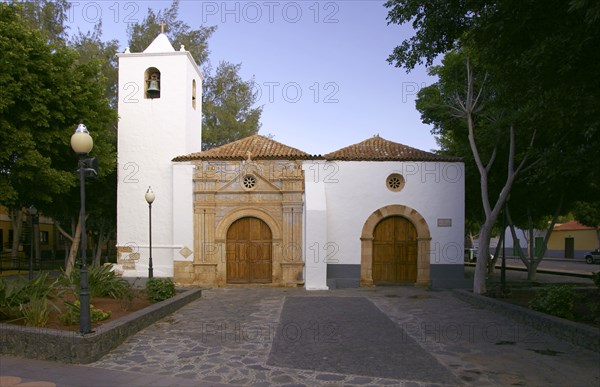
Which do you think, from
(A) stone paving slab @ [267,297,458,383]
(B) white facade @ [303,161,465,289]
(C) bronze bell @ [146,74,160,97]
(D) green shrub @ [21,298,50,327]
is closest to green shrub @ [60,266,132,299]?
(D) green shrub @ [21,298,50,327]

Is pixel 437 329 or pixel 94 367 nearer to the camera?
pixel 94 367

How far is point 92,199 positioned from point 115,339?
12.6m

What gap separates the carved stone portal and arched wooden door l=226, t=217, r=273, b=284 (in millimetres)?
123

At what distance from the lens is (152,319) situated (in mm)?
8719

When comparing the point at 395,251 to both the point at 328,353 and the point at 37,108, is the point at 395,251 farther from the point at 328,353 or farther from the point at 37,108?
the point at 37,108

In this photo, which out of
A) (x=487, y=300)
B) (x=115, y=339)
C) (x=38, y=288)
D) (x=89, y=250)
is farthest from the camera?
(x=89, y=250)

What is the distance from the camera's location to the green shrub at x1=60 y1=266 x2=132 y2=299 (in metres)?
9.52

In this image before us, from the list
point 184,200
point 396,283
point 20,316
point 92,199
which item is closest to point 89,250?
point 92,199

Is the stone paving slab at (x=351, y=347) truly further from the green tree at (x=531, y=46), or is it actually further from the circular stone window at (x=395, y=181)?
the circular stone window at (x=395, y=181)

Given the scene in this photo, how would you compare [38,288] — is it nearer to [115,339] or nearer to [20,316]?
[20,316]

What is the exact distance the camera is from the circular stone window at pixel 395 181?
15.6m

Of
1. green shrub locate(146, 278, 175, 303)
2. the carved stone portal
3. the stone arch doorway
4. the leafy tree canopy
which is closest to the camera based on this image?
green shrub locate(146, 278, 175, 303)

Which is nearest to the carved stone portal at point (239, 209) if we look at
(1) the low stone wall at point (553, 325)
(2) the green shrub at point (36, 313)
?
(1) the low stone wall at point (553, 325)

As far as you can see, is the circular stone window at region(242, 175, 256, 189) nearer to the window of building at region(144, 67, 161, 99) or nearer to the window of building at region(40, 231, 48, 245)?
the window of building at region(144, 67, 161, 99)
